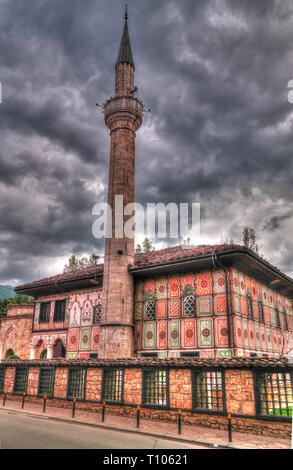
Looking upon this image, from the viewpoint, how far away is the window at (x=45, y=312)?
923 inches

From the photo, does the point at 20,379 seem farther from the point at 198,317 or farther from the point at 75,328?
the point at 198,317

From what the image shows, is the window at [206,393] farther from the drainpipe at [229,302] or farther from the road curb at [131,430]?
the drainpipe at [229,302]

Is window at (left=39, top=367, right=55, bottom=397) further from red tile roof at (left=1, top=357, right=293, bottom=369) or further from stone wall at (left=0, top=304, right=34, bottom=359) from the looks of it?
stone wall at (left=0, top=304, right=34, bottom=359)

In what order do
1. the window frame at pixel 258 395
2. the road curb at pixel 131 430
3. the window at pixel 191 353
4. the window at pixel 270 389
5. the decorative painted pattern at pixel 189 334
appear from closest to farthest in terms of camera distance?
the road curb at pixel 131 430, the window frame at pixel 258 395, the window at pixel 270 389, the window at pixel 191 353, the decorative painted pattern at pixel 189 334

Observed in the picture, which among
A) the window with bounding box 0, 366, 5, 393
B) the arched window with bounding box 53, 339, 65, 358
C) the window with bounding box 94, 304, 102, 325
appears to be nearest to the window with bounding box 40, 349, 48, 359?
the arched window with bounding box 53, 339, 65, 358

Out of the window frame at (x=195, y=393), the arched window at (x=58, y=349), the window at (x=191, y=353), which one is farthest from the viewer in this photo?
the arched window at (x=58, y=349)

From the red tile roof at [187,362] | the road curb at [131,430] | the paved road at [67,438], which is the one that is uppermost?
the red tile roof at [187,362]

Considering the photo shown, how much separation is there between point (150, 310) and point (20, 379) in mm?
7308

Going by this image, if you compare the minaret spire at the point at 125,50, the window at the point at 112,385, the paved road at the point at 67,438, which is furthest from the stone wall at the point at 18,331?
the minaret spire at the point at 125,50

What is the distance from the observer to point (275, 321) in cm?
2069

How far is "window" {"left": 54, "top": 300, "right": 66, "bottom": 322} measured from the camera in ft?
74.0

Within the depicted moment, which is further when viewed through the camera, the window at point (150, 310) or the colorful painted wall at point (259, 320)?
Answer: the window at point (150, 310)

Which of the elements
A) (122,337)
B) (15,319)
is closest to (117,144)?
(122,337)

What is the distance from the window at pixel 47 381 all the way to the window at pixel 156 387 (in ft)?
17.0
